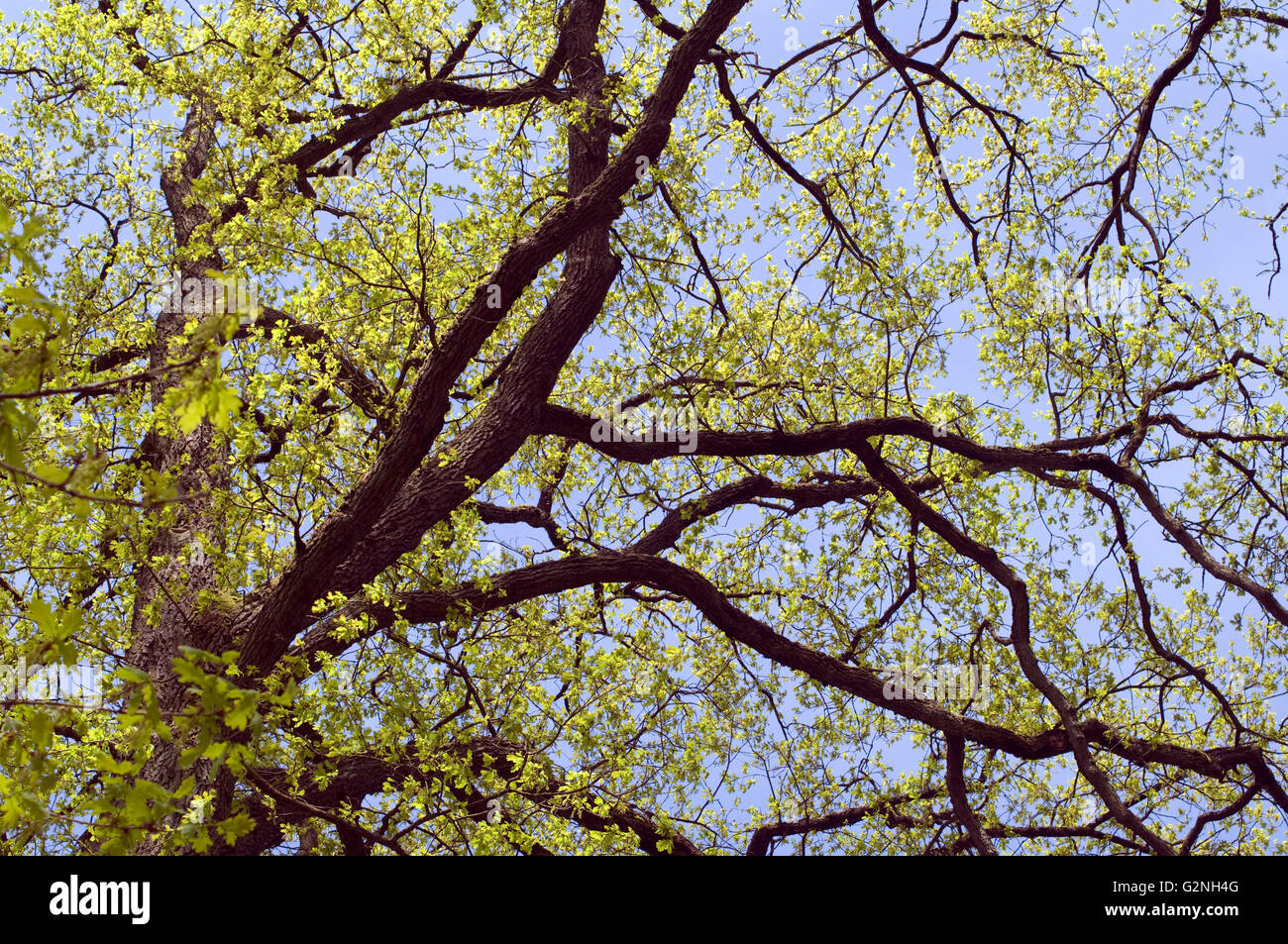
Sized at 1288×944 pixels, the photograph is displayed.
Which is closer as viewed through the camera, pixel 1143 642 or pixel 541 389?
pixel 541 389

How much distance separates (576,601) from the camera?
12086 millimetres

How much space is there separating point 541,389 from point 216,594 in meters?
2.91

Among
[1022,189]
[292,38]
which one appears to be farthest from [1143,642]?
[292,38]

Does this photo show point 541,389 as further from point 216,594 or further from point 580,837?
point 580,837

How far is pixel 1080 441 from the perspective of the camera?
927 cm

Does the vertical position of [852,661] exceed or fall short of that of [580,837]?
it exceeds it

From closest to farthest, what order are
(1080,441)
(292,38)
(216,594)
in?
(216,594)
(1080,441)
(292,38)

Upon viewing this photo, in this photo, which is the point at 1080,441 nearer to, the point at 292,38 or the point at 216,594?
the point at 216,594

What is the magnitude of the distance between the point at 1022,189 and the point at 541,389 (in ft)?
20.2

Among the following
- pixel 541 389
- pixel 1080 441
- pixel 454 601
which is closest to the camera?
pixel 454 601

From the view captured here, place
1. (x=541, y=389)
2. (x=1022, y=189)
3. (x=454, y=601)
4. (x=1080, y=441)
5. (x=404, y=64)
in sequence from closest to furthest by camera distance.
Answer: (x=454, y=601) → (x=541, y=389) → (x=1080, y=441) → (x=404, y=64) → (x=1022, y=189)
